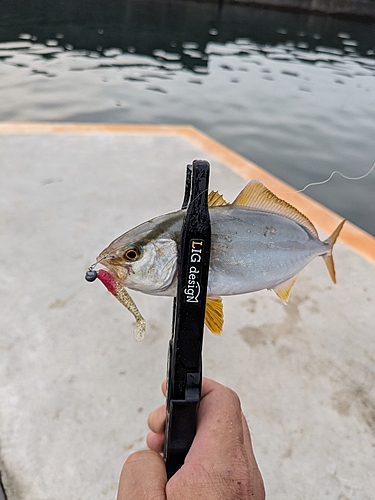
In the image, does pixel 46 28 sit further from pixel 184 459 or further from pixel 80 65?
pixel 184 459

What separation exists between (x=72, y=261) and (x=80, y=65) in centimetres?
859

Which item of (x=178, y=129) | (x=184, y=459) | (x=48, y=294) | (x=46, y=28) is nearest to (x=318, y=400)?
(x=184, y=459)

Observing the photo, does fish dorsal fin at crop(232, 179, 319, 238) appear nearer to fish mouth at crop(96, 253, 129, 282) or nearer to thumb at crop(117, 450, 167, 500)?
fish mouth at crop(96, 253, 129, 282)

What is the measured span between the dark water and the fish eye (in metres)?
3.85

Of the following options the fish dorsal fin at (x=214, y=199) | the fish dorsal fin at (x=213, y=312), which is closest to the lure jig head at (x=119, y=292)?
the fish dorsal fin at (x=213, y=312)

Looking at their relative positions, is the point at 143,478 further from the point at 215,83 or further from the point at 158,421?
the point at 215,83

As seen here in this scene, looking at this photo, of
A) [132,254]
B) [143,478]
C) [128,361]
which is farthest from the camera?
[128,361]

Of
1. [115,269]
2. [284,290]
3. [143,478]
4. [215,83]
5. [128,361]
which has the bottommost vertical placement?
[215,83]

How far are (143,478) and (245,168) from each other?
9.56ft

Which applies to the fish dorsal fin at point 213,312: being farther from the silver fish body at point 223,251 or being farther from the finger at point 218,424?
the finger at point 218,424

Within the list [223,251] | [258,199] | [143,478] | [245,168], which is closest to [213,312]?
[223,251]

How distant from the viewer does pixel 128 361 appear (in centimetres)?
194

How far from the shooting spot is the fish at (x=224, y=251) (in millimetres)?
808

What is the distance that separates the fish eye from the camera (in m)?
0.81
